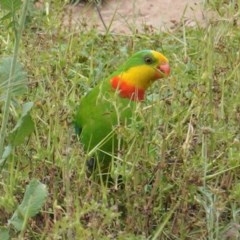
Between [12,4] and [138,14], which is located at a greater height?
[12,4]

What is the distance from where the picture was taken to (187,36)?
3496 mm

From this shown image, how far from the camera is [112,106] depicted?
95.2 inches

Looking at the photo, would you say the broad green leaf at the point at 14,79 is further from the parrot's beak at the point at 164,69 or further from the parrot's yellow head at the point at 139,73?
the parrot's beak at the point at 164,69

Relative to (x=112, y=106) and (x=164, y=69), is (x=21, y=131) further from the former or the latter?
(x=164, y=69)

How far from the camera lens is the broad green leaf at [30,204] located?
1.97m

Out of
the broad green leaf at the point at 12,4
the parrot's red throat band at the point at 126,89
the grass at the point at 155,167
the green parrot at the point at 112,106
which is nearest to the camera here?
the broad green leaf at the point at 12,4

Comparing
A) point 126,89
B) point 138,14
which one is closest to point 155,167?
point 126,89

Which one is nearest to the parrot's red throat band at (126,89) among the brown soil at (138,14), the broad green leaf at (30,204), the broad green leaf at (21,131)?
the broad green leaf at (21,131)

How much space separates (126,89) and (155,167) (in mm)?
421

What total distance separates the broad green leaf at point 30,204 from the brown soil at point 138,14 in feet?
5.37

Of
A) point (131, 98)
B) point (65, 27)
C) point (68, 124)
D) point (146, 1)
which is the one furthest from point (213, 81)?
point (146, 1)

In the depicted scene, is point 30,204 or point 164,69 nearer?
point 30,204

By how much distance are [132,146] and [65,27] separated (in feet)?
4.66

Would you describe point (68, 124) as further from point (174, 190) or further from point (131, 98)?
point (174, 190)
